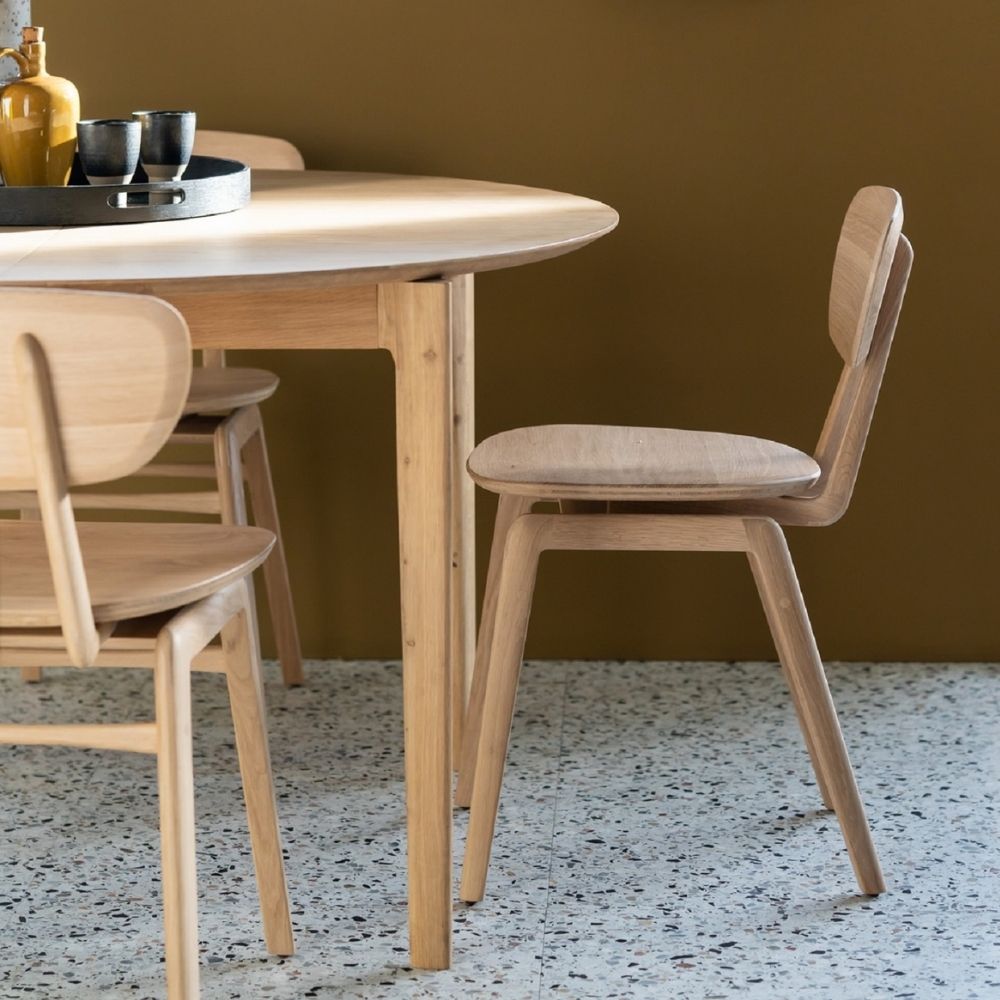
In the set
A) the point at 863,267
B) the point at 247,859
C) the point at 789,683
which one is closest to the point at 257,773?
the point at 247,859

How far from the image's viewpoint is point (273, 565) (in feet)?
8.73

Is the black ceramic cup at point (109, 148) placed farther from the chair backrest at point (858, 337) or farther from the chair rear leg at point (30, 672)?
the chair backrest at point (858, 337)

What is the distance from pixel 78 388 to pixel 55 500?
0.11 meters

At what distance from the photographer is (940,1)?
2.61 m

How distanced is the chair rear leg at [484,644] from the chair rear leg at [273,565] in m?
0.53

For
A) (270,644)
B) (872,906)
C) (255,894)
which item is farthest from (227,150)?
(872,906)

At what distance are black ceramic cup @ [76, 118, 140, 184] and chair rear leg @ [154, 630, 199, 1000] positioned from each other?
0.78 m

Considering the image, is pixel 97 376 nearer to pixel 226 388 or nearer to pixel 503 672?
pixel 503 672

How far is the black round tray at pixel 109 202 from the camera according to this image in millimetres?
1923

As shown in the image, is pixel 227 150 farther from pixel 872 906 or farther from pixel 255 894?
pixel 872 906

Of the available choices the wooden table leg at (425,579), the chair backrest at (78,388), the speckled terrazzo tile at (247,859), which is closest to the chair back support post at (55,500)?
the chair backrest at (78,388)

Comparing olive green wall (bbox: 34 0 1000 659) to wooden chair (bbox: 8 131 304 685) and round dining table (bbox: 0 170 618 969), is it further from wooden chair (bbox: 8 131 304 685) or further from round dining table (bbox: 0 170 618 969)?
round dining table (bbox: 0 170 618 969)

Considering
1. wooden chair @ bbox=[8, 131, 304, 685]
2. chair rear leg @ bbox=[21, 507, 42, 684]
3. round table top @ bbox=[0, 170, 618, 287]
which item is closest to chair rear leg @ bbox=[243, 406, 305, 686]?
wooden chair @ bbox=[8, 131, 304, 685]

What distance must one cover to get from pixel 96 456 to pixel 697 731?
1.42m
